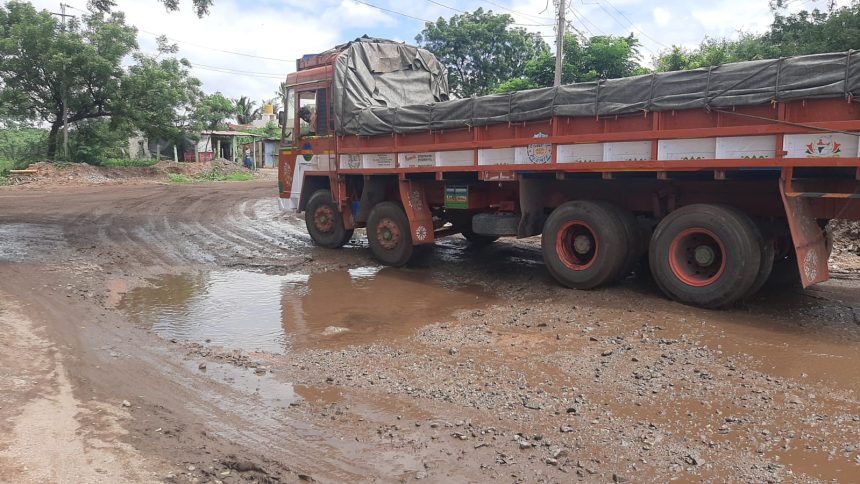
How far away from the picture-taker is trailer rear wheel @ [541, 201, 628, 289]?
7.09 metres

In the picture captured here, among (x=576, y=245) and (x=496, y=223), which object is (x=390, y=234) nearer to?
(x=496, y=223)

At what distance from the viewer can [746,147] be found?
19.5 ft

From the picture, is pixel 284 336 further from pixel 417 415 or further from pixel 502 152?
pixel 502 152

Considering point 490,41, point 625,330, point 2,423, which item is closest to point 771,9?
point 490,41

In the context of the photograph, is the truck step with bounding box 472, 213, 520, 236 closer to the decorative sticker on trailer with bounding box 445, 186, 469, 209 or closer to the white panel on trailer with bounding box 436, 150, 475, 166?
the decorative sticker on trailer with bounding box 445, 186, 469, 209

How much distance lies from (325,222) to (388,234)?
1.95 metres

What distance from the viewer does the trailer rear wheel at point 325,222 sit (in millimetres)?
11125

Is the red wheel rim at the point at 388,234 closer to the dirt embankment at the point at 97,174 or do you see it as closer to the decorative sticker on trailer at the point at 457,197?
the decorative sticker on trailer at the point at 457,197

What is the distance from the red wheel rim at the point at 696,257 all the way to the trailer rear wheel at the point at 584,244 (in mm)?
680

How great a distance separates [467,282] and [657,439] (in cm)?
512

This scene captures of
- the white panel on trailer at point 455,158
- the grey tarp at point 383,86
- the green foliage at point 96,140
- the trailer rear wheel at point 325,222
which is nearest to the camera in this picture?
the white panel on trailer at point 455,158

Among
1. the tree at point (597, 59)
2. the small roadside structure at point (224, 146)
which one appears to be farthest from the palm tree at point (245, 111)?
the tree at point (597, 59)

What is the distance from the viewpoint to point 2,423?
12.1ft

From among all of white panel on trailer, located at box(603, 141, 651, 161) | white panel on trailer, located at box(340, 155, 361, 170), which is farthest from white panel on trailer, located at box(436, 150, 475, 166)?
white panel on trailer, located at box(603, 141, 651, 161)
